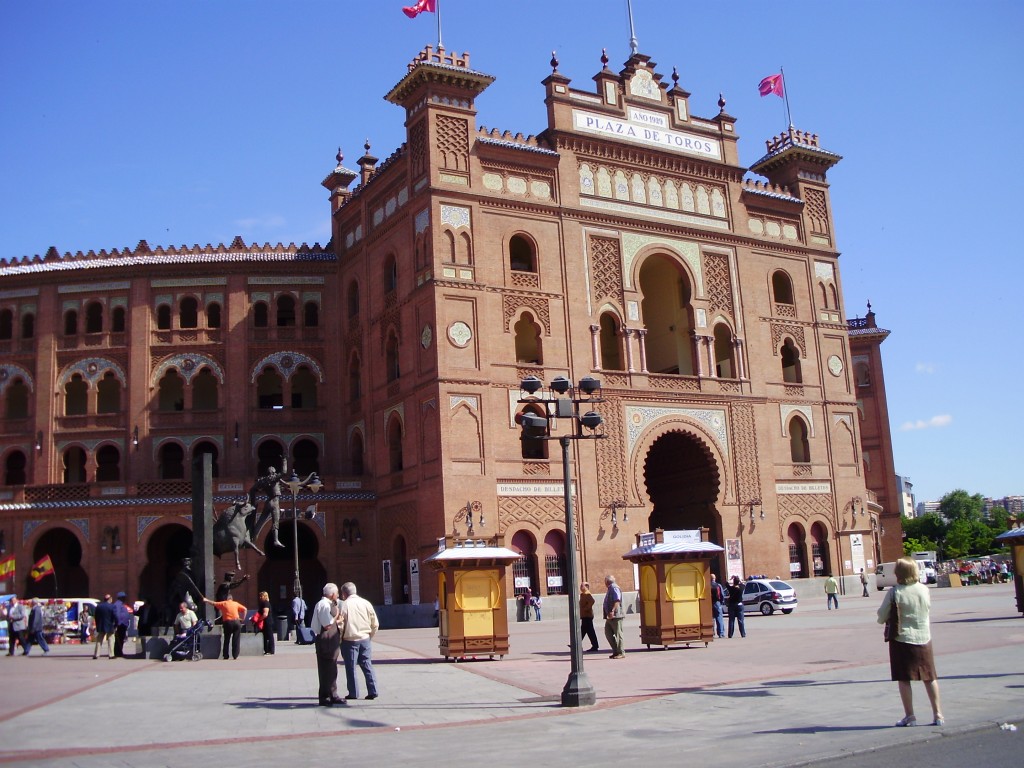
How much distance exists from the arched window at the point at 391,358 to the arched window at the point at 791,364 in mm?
16130

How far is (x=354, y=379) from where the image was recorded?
41281 millimetres

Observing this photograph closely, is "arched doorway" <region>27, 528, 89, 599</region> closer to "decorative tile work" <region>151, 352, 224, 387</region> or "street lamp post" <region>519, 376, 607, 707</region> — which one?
"decorative tile work" <region>151, 352, 224, 387</region>

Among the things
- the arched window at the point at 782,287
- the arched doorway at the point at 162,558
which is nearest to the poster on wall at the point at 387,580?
the arched doorway at the point at 162,558

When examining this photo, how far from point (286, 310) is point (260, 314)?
3.51ft

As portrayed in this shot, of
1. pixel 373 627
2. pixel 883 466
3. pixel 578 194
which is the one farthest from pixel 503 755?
pixel 883 466

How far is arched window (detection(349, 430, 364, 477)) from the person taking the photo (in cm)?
4030

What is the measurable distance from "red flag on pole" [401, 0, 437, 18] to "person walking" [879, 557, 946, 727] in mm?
29726

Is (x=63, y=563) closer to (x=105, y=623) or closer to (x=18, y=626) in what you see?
(x=18, y=626)

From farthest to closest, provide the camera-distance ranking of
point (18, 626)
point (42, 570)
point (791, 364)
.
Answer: point (791, 364)
point (42, 570)
point (18, 626)

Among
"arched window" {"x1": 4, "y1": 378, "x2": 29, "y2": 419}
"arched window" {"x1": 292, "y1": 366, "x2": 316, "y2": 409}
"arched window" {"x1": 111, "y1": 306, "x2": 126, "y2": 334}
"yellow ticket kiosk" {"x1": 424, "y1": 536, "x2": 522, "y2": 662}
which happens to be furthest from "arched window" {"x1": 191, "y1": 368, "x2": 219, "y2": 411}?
"yellow ticket kiosk" {"x1": 424, "y1": 536, "x2": 522, "y2": 662}

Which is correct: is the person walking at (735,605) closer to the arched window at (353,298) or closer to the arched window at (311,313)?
the arched window at (353,298)

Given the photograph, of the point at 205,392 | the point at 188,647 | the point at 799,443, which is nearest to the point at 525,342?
the point at 799,443

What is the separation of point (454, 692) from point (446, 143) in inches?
967

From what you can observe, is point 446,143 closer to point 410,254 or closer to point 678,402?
point 410,254
